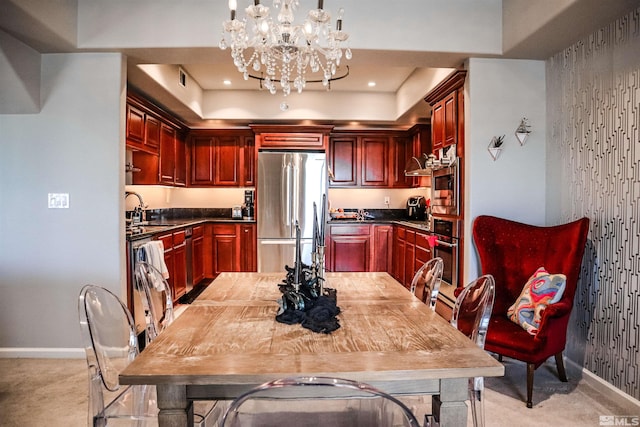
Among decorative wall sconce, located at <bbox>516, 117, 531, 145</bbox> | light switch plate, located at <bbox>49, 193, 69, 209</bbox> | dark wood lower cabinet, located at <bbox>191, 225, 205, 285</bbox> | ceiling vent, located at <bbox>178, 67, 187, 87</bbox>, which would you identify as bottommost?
dark wood lower cabinet, located at <bbox>191, 225, 205, 285</bbox>

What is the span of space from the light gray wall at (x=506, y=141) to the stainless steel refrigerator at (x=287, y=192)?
2.32 meters

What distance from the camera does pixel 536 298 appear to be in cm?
245

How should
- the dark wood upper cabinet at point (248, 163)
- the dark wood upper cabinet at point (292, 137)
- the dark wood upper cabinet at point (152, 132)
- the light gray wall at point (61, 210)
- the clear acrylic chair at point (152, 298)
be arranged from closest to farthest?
1. the clear acrylic chair at point (152, 298)
2. the light gray wall at point (61, 210)
3. the dark wood upper cabinet at point (152, 132)
4. the dark wood upper cabinet at point (292, 137)
5. the dark wood upper cabinet at point (248, 163)

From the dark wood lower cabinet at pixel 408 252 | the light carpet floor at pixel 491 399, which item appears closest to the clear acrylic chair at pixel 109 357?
the light carpet floor at pixel 491 399

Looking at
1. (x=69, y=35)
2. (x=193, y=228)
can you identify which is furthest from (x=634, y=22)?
(x=193, y=228)

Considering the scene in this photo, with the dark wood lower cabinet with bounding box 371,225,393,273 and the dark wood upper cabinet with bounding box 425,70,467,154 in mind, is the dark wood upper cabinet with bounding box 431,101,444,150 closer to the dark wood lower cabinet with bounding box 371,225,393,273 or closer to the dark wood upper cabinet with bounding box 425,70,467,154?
the dark wood upper cabinet with bounding box 425,70,467,154

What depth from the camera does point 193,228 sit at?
16.3 ft

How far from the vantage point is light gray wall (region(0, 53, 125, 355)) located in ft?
9.78

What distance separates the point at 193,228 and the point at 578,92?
4.18 m

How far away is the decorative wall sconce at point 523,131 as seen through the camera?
3.05 metres

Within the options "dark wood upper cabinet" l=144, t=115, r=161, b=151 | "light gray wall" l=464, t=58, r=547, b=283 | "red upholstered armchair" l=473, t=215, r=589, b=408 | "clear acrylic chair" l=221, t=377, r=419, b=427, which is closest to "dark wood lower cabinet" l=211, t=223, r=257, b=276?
"dark wood upper cabinet" l=144, t=115, r=161, b=151

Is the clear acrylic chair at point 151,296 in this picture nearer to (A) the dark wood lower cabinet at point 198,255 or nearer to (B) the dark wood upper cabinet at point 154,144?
(B) the dark wood upper cabinet at point 154,144

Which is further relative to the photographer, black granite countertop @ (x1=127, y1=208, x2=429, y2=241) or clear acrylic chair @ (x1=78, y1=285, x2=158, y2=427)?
black granite countertop @ (x1=127, y1=208, x2=429, y2=241)

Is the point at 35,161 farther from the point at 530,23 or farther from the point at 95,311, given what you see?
the point at 530,23
